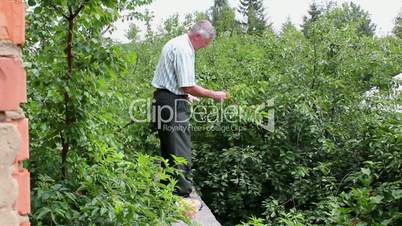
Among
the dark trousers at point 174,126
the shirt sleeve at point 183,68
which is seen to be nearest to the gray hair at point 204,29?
the shirt sleeve at point 183,68

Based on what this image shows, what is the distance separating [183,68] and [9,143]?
8.78 feet

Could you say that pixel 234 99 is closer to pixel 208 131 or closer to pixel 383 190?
pixel 208 131

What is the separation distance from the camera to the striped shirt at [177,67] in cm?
425

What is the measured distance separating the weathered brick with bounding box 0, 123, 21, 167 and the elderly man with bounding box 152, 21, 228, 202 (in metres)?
2.64

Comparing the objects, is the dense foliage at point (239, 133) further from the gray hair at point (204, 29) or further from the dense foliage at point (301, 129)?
the gray hair at point (204, 29)

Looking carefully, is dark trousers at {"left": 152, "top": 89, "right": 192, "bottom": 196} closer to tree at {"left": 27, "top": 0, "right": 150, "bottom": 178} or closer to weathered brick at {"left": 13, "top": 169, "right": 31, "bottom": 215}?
tree at {"left": 27, "top": 0, "right": 150, "bottom": 178}

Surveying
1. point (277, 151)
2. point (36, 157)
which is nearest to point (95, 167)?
point (36, 157)

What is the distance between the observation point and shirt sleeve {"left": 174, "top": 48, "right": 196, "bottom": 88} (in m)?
4.25

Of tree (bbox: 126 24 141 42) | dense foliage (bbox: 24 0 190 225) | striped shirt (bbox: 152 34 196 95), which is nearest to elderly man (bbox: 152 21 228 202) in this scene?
striped shirt (bbox: 152 34 196 95)

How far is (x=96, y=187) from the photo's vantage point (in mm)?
2979

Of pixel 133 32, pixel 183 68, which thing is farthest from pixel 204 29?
pixel 133 32

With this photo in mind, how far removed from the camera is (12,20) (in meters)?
1.62

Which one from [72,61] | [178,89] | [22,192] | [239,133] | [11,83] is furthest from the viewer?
[239,133]

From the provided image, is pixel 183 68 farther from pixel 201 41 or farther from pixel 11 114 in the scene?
pixel 11 114
